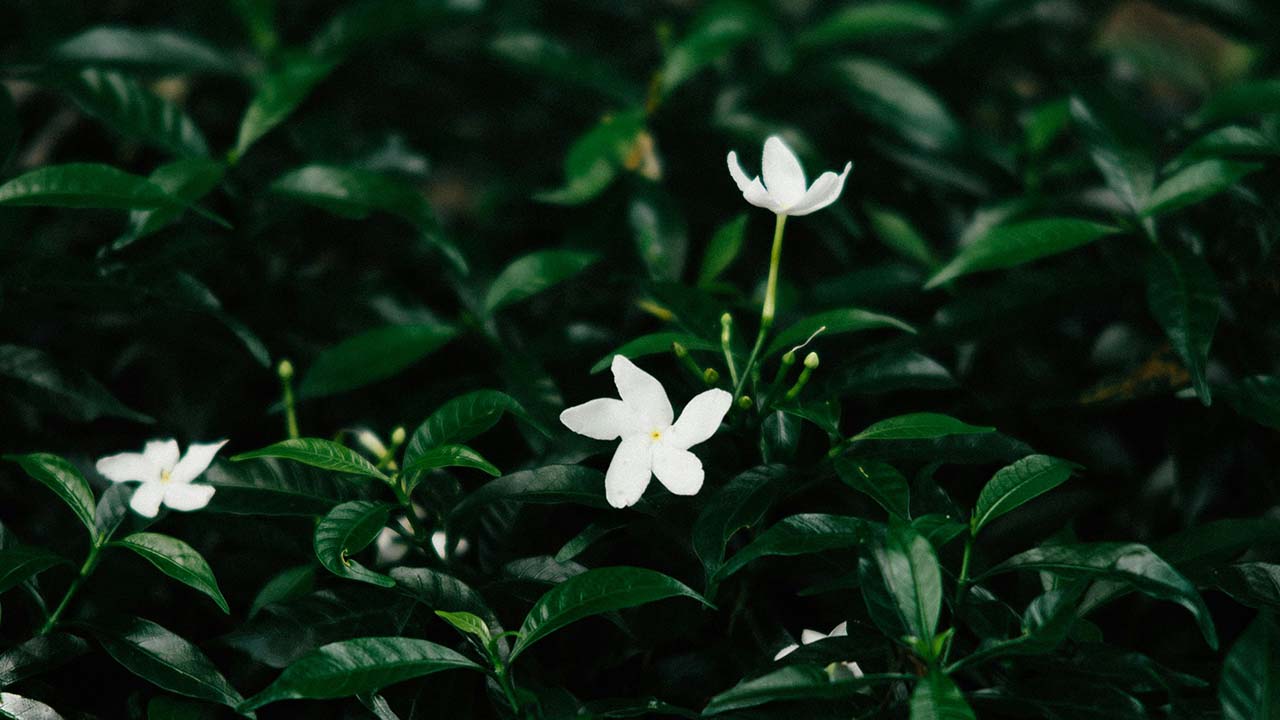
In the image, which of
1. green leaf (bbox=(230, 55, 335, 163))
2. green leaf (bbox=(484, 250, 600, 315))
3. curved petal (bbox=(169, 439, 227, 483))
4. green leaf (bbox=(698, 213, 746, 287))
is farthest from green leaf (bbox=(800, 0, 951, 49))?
curved petal (bbox=(169, 439, 227, 483))

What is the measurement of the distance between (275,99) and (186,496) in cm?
59

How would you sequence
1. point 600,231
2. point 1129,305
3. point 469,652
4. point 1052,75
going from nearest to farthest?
point 469,652, point 1129,305, point 600,231, point 1052,75

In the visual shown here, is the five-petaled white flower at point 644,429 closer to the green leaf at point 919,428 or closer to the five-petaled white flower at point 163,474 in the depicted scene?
the green leaf at point 919,428

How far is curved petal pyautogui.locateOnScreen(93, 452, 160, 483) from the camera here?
3.03 feet

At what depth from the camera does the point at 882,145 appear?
58.0 inches

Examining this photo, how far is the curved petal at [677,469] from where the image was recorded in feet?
2.69

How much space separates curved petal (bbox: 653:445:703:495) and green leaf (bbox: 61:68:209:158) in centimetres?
78

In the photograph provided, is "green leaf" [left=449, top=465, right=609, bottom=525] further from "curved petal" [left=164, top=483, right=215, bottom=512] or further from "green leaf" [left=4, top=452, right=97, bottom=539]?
"green leaf" [left=4, top=452, right=97, bottom=539]

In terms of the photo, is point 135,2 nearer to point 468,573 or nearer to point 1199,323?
point 468,573

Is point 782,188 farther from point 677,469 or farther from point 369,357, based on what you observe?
point 369,357

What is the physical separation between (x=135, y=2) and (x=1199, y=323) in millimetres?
1819

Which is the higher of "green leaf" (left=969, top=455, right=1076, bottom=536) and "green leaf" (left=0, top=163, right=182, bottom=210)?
"green leaf" (left=0, top=163, right=182, bottom=210)

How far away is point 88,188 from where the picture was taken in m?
0.99

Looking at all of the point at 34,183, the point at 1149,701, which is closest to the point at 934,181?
the point at 1149,701
